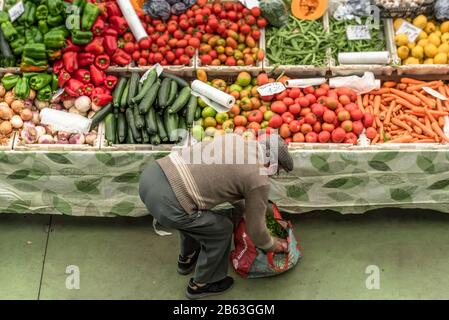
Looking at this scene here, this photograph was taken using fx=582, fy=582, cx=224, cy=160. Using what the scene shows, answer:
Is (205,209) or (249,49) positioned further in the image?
(249,49)

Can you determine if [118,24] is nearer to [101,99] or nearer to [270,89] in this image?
[101,99]

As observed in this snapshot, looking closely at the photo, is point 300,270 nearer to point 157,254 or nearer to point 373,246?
point 373,246

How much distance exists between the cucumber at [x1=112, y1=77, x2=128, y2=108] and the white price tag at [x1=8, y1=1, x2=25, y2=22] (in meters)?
0.92

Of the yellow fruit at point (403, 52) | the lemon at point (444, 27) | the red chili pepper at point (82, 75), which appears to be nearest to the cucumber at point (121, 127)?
the red chili pepper at point (82, 75)

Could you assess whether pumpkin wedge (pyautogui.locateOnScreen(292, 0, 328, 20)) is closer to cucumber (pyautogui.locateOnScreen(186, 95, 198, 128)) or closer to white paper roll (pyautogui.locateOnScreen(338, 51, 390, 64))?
white paper roll (pyautogui.locateOnScreen(338, 51, 390, 64))

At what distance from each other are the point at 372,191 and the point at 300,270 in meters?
0.80

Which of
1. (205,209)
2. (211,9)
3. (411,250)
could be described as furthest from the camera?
(211,9)

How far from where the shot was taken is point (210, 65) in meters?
4.66

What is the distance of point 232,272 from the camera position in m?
4.37

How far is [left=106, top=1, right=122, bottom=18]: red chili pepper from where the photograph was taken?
465 centimetres

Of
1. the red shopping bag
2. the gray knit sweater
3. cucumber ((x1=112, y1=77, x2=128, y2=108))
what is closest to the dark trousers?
the gray knit sweater
